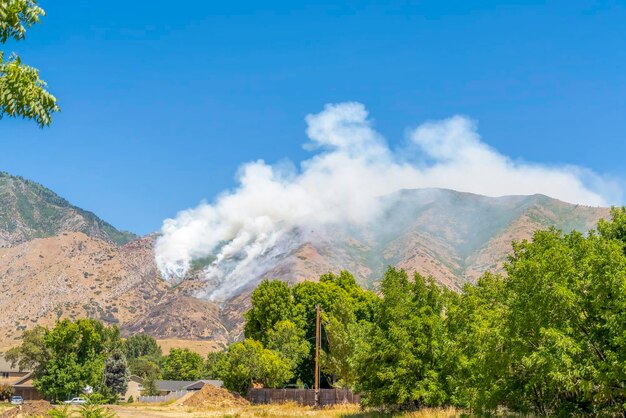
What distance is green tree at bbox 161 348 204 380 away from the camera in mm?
147875

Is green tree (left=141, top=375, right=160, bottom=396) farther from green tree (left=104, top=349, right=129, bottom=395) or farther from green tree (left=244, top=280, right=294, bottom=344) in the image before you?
green tree (left=244, top=280, right=294, bottom=344)

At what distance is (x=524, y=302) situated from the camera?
76.9 ft

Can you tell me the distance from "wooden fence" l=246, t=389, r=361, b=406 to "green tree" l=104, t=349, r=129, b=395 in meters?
48.3

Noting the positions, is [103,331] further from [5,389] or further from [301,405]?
[301,405]

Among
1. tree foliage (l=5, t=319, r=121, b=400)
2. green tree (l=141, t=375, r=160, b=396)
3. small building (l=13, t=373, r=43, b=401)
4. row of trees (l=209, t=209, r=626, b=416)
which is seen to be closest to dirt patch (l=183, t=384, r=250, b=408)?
row of trees (l=209, t=209, r=626, b=416)

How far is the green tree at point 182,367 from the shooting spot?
5822 inches

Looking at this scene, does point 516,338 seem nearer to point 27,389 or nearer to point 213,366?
point 27,389

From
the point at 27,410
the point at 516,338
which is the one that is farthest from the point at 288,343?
the point at 516,338

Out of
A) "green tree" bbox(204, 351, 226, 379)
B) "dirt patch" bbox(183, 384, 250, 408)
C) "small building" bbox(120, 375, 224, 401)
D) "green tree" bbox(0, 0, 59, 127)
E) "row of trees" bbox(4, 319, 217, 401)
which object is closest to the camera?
"green tree" bbox(0, 0, 59, 127)

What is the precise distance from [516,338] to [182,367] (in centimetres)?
13618

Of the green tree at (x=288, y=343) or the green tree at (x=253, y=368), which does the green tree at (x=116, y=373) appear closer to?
the green tree at (x=253, y=368)

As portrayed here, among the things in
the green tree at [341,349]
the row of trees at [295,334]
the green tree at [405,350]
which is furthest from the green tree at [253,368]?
the green tree at [405,350]

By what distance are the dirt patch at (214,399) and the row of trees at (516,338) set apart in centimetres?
1312

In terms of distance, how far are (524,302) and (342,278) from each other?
2713 inches
